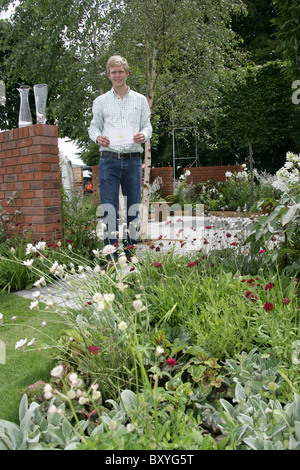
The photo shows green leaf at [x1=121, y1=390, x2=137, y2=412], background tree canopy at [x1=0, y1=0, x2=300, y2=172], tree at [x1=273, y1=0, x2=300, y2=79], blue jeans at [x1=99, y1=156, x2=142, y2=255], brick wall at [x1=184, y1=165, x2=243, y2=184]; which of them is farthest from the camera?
brick wall at [x1=184, y1=165, x2=243, y2=184]

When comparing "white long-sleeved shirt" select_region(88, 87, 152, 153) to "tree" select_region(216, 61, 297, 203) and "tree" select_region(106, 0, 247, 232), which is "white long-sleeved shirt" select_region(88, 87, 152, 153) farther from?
"tree" select_region(216, 61, 297, 203)

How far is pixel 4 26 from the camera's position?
663 centimetres

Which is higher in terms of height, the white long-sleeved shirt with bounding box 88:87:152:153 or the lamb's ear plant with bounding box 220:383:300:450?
the white long-sleeved shirt with bounding box 88:87:152:153

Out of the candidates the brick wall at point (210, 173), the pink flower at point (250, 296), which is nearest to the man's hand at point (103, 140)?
the pink flower at point (250, 296)

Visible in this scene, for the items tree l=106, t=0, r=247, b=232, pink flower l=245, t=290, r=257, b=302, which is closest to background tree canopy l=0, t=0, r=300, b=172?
tree l=106, t=0, r=247, b=232

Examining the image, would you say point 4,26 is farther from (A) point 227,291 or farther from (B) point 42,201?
(A) point 227,291

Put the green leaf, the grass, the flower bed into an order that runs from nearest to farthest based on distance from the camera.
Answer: the flower bed < the green leaf < the grass

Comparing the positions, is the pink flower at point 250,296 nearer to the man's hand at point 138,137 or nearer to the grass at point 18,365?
the grass at point 18,365

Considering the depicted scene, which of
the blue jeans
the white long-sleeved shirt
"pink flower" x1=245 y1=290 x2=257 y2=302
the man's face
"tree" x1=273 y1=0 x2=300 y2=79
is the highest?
"tree" x1=273 y1=0 x2=300 y2=79

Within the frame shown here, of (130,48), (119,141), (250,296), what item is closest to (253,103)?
(130,48)

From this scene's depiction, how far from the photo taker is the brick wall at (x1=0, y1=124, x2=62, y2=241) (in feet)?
11.8

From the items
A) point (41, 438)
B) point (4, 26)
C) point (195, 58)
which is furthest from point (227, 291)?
point (4, 26)

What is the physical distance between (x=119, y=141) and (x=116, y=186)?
0.42m

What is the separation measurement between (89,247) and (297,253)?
2.22 m
